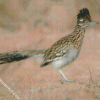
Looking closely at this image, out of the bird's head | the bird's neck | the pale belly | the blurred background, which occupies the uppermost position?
the bird's head

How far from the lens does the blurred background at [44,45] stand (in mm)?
4383

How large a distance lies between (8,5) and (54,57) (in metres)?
8.71

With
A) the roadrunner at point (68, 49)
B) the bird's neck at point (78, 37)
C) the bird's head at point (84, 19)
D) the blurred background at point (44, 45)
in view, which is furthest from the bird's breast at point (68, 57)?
the bird's head at point (84, 19)

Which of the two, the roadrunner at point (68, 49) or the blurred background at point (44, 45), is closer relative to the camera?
the blurred background at point (44, 45)

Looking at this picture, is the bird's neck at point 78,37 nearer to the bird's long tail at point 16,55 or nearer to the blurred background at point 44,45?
the blurred background at point 44,45

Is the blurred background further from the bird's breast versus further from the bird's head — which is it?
the bird's head

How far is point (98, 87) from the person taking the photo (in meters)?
4.36

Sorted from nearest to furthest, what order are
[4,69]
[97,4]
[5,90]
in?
[5,90] < [4,69] < [97,4]

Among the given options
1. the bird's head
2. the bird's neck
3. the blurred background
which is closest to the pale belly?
the bird's neck

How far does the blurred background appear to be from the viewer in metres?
4.38

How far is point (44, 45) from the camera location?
901 cm

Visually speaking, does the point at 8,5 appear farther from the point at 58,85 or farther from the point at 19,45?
the point at 58,85

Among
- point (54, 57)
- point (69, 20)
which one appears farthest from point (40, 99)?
point (69, 20)

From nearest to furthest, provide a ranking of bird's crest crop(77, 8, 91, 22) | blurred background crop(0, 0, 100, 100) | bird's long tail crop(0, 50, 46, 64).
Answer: blurred background crop(0, 0, 100, 100) → bird's crest crop(77, 8, 91, 22) → bird's long tail crop(0, 50, 46, 64)
